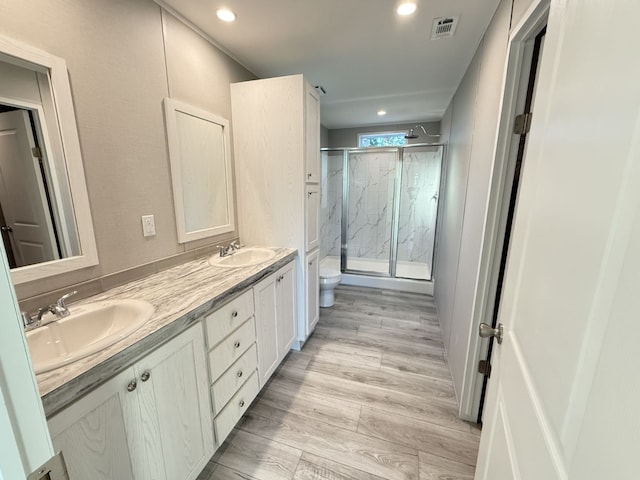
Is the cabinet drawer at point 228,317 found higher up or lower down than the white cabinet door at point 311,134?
lower down

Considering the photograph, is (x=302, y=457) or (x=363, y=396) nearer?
(x=302, y=457)

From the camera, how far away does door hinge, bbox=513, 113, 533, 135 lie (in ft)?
4.12

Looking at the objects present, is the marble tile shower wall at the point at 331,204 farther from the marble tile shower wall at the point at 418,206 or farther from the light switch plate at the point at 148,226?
the light switch plate at the point at 148,226

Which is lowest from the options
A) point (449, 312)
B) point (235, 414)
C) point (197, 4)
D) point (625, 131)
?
point (235, 414)

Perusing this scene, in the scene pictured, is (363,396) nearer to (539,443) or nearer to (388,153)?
(539,443)

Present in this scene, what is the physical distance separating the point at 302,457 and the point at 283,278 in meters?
1.06

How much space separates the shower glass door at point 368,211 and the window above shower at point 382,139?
1.29 feet

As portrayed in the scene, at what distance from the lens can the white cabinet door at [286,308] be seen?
6.45ft

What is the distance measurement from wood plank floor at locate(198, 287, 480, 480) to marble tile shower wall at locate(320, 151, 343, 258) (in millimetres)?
2234

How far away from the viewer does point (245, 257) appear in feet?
7.00

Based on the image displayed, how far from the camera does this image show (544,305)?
1.90 feet

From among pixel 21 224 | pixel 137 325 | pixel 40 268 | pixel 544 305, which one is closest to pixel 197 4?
pixel 21 224

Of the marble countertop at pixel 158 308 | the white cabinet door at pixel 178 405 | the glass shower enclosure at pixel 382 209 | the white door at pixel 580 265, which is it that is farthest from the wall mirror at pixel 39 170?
the glass shower enclosure at pixel 382 209

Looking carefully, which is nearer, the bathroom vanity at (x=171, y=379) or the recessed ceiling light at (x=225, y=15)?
the bathroom vanity at (x=171, y=379)
